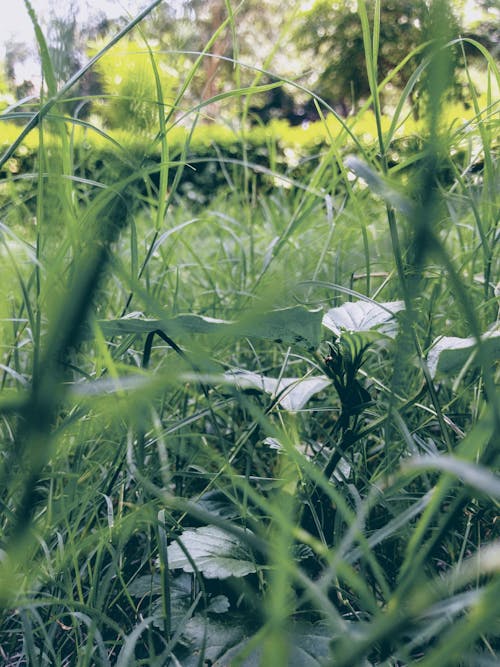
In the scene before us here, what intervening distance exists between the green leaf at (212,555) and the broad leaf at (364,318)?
0.62 ft

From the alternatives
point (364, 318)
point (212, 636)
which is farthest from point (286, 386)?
point (212, 636)

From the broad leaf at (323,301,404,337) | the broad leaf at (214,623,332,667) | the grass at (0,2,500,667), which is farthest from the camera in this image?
the broad leaf at (323,301,404,337)

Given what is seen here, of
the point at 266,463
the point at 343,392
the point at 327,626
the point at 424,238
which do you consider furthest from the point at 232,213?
the point at 424,238

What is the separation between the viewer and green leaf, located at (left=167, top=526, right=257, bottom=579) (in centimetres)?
40

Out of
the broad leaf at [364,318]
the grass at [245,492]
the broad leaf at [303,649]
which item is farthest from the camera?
the broad leaf at [364,318]

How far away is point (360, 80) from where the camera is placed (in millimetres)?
7867

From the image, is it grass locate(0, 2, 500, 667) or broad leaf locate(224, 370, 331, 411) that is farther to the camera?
broad leaf locate(224, 370, 331, 411)

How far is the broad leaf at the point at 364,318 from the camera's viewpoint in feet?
1.49

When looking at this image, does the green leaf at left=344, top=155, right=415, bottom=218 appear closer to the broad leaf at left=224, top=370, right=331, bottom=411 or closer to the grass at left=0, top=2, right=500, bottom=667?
the grass at left=0, top=2, right=500, bottom=667

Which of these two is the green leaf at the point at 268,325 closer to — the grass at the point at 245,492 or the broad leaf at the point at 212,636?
the grass at the point at 245,492

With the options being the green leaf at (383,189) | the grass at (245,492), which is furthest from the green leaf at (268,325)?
the green leaf at (383,189)

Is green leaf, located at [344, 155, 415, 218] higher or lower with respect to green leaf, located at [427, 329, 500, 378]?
higher

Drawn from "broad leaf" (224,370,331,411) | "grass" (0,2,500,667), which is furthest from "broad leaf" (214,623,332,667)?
"broad leaf" (224,370,331,411)

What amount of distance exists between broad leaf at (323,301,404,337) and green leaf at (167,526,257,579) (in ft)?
0.62
